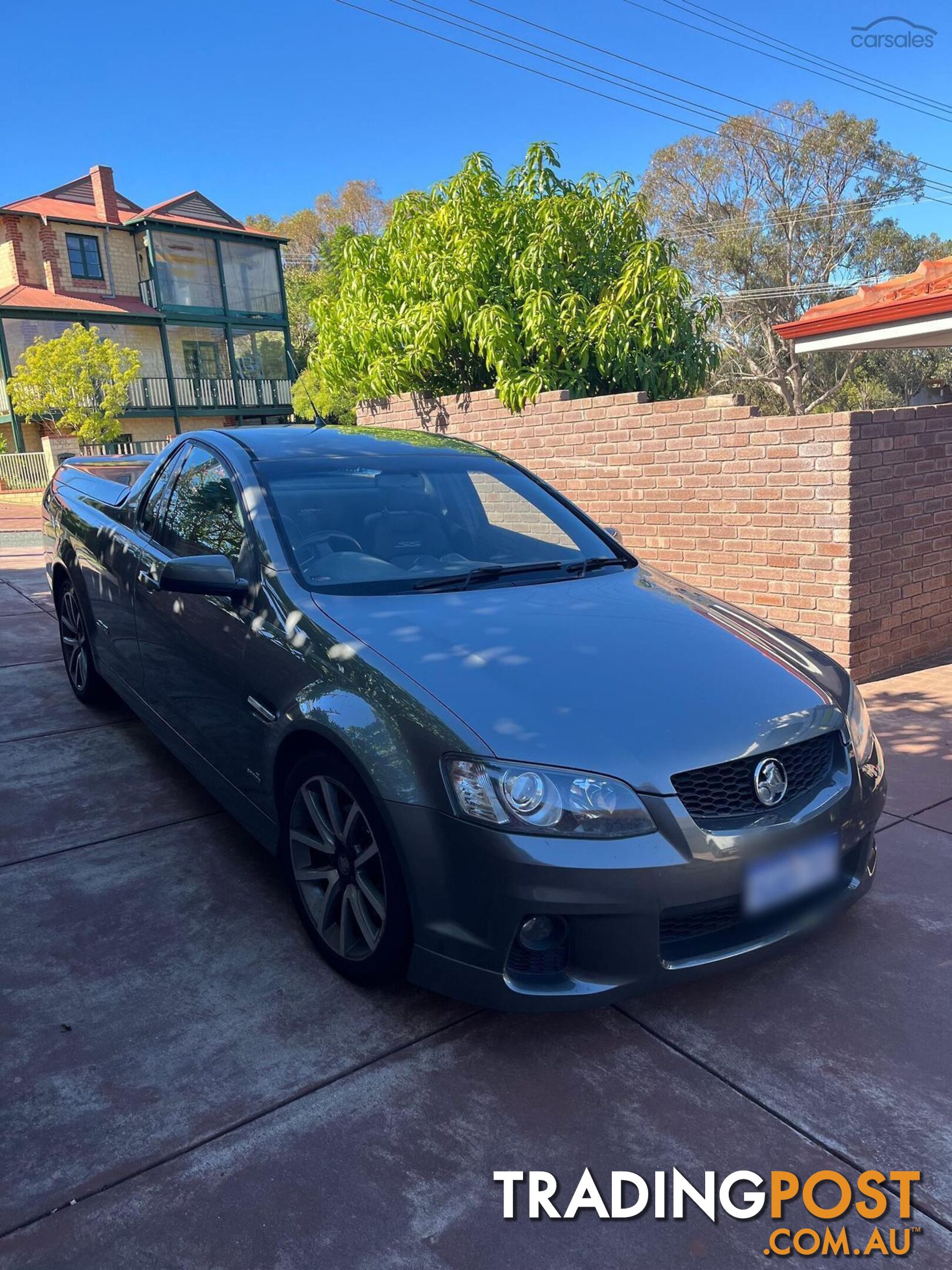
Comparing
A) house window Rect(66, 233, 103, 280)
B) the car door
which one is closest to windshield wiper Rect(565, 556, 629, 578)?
the car door

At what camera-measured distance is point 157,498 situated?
4.42 meters

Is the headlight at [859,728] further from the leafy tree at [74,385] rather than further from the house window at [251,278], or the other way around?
the house window at [251,278]

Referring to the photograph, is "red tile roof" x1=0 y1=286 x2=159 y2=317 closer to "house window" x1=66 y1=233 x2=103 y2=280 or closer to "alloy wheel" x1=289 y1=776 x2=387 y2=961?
"house window" x1=66 y1=233 x2=103 y2=280

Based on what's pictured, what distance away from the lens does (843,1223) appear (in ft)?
6.83

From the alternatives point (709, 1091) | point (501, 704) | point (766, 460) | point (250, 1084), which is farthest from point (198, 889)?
point (766, 460)

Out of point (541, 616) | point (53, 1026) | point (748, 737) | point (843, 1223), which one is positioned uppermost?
point (541, 616)

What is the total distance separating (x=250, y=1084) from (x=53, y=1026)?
2.27 ft

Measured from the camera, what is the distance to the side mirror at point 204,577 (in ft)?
10.7

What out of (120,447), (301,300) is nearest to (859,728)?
(120,447)

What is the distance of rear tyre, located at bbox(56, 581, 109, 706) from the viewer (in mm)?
5445

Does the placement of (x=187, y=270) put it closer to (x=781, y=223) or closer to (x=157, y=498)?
(x=781, y=223)

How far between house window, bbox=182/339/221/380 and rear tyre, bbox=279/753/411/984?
33750 millimetres

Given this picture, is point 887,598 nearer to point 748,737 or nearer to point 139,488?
point 748,737

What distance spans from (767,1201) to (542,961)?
2.39 ft
